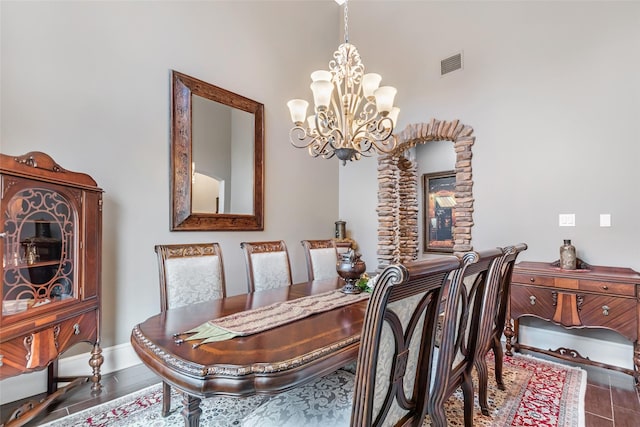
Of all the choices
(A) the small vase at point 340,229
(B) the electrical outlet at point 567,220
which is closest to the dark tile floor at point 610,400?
(B) the electrical outlet at point 567,220

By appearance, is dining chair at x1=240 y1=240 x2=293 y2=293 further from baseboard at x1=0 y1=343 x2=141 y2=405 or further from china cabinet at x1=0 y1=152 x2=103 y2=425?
baseboard at x1=0 y1=343 x2=141 y2=405

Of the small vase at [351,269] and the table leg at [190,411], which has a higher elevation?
the small vase at [351,269]

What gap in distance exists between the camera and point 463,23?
3576 millimetres

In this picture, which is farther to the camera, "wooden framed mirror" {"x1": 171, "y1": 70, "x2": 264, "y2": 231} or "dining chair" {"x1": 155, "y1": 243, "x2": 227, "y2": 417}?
"wooden framed mirror" {"x1": 171, "y1": 70, "x2": 264, "y2": 231}

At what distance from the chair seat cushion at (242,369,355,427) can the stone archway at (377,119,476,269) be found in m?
2.57

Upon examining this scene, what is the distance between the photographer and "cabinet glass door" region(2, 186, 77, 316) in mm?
1634

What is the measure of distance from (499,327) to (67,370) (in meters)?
3.13

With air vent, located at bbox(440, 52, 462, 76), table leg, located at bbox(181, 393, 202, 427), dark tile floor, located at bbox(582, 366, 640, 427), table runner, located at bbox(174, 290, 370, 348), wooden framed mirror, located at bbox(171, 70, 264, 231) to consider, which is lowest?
dark tile floor, located at bbox(582, 366, 640, 427)

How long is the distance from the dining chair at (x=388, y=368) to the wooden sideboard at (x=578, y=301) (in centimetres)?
205

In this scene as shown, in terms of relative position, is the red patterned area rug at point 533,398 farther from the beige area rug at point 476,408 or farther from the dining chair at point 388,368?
the dining chair at point 388,368

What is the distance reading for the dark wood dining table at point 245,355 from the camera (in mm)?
1017

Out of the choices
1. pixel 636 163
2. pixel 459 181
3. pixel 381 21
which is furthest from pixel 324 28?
pixel 636 163

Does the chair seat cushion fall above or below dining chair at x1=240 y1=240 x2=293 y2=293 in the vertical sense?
below

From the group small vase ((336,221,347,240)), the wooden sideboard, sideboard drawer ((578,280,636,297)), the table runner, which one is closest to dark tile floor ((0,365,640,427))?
the wooden sideboard
